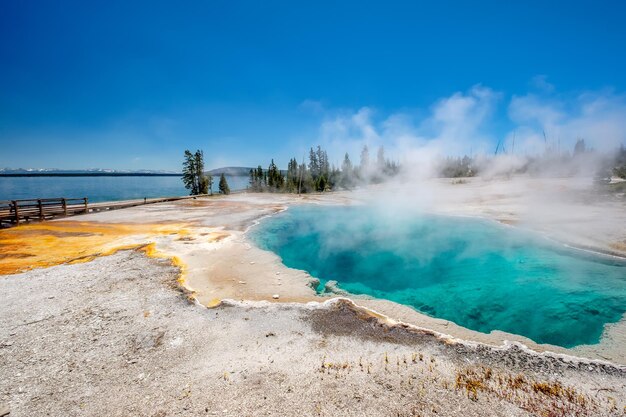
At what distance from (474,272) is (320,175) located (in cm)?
6055

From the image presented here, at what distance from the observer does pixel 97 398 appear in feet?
14.8

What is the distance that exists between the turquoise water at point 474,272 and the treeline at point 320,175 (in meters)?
47.8

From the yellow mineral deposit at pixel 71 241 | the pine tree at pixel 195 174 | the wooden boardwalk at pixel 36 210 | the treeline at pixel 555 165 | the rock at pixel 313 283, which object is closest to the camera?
the rock at pixel 313 283

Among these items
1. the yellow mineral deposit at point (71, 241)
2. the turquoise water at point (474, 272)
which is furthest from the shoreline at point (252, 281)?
the turquoise water at point (474, 272)

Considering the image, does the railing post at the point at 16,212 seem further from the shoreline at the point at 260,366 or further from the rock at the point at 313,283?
the rock at the point at 313,283

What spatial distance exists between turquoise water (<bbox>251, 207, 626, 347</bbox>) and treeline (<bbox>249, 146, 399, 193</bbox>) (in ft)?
157

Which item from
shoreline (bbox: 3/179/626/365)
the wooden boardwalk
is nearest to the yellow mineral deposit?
shoreline (bbox: 3/179/626/365)

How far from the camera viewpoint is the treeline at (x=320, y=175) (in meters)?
70.4

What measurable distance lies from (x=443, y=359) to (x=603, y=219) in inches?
964

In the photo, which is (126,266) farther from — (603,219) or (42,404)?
(603,219)

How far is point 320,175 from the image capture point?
72.3 metres

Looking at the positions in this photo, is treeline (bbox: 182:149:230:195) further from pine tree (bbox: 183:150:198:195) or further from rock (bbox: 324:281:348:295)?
rock (bbox: 324:281:348:295)

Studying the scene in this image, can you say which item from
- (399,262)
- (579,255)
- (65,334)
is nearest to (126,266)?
(65,334)

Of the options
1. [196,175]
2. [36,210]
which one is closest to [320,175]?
[196,175]
